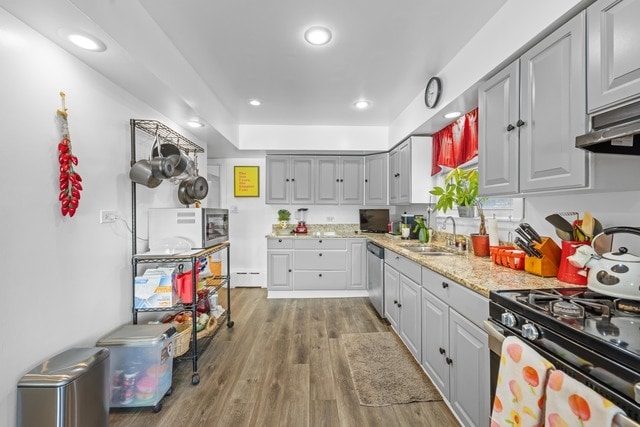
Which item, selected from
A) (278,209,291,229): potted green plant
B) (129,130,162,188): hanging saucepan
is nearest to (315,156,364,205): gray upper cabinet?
(278,209,291,229): potted green plant

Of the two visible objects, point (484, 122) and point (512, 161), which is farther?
point (484, 122)

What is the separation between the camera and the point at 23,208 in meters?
1.32

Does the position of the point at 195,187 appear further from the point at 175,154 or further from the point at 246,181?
the point at 246,181

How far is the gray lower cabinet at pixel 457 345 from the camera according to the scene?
1360mm

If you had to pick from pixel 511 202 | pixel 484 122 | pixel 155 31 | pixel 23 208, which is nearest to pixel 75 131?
pixel 23 208

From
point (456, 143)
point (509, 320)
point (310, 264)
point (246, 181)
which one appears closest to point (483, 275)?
point (509, 320)

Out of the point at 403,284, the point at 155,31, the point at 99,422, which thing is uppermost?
the point at 155,31

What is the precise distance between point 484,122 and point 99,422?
2880mm

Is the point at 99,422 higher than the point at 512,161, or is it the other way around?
the point at 512,161

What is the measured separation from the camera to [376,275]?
3.36 meters

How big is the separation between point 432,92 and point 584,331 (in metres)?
2.27

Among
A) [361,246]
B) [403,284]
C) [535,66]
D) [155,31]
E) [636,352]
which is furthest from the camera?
[361,246]

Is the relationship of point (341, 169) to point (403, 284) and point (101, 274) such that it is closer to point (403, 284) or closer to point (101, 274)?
point (403, 284)

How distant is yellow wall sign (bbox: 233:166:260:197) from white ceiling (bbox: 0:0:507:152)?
168 centimetres
